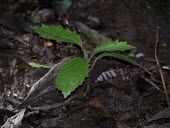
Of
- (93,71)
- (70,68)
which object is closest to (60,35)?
(70,68)

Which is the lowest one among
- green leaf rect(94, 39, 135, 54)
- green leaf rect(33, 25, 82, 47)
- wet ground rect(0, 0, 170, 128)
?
wet ground rect(0, 0, 170, 128)

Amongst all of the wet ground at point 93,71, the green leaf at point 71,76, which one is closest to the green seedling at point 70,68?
the green leaf at point 71,76

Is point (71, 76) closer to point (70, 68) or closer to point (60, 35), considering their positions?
point (70, 68)

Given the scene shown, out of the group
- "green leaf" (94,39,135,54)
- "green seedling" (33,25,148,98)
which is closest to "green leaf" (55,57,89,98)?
"green seedling" (33,25,148,98)

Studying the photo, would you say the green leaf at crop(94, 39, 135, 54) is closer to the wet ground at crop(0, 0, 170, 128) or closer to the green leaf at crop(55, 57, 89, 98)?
the green leaf at crop(55, 57, 89, 98)

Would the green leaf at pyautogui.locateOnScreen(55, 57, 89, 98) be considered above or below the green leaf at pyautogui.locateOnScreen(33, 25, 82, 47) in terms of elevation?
below

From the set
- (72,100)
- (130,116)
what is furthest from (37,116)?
(130,116)
